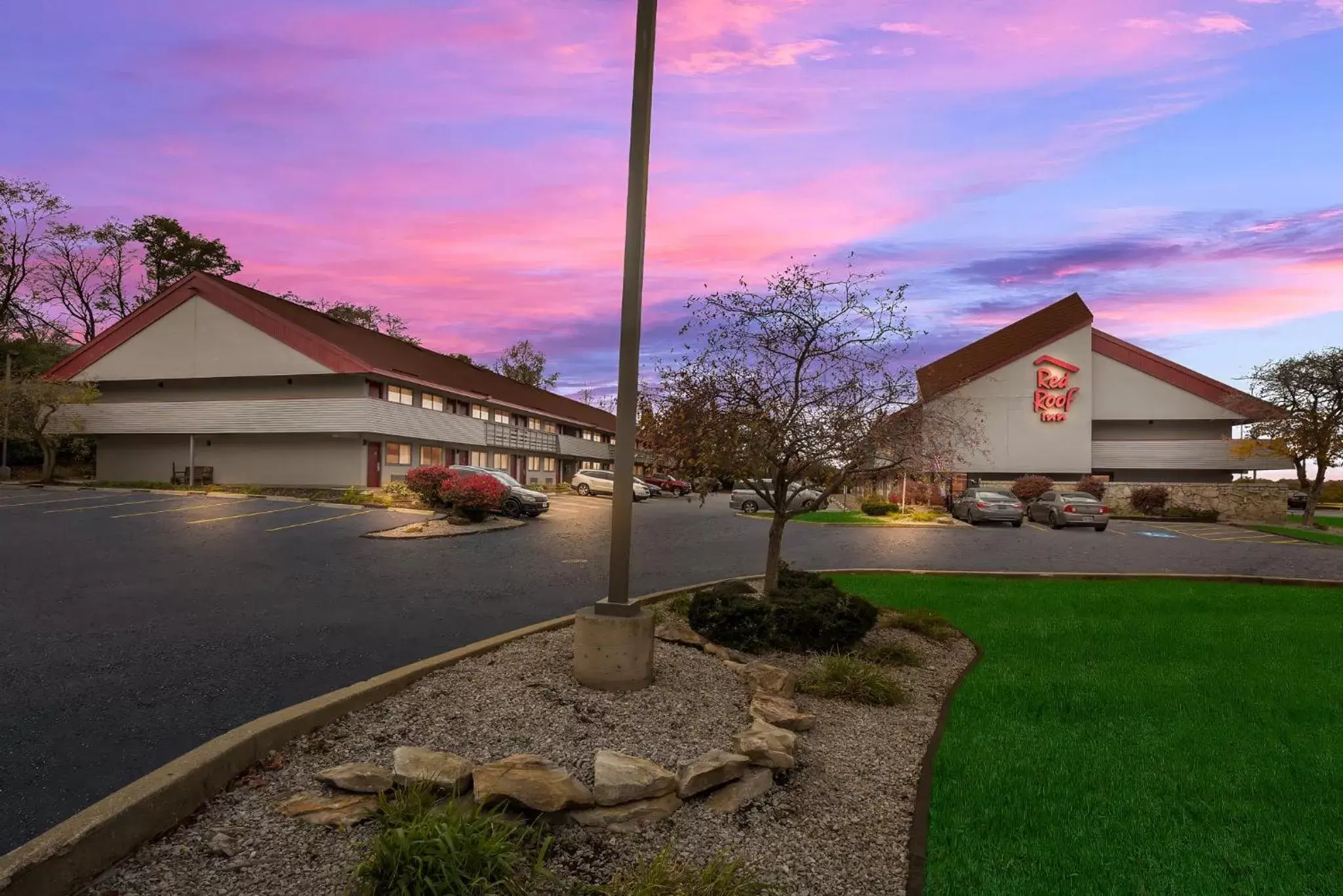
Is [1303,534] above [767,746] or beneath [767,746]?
beneath

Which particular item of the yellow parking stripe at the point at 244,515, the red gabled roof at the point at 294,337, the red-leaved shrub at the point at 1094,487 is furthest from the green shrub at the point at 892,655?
the red-leaved shrub at the point at 1094,487

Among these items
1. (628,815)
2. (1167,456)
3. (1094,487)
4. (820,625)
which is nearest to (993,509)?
(1094,487)

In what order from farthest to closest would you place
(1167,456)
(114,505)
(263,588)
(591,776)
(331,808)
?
(1167,456) → (114,505) → (263,588) → (591,776) → (331,808)

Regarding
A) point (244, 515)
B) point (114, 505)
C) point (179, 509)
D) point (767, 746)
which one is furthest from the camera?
point (114, 505)

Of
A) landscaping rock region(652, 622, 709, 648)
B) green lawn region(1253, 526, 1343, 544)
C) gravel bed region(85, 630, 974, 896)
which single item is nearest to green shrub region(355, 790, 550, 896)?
gravel bed region(85, 630, 974, 896)

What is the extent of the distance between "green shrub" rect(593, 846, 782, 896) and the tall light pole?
81.2 inches

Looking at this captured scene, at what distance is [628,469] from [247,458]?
36409 mm

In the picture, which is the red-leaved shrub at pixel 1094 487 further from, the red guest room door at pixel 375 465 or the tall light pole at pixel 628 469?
the tall light pole at pixel 628 469

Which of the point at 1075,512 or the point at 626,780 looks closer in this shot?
the point at 626,780

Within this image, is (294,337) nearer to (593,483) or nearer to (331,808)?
(593,483)

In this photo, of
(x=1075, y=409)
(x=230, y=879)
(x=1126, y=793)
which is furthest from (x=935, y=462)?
(x=1075, y=409)

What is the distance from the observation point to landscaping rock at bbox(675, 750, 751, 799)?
387 centimetres

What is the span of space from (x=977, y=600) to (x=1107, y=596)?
210 centimetres

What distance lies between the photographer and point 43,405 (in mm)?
34812
